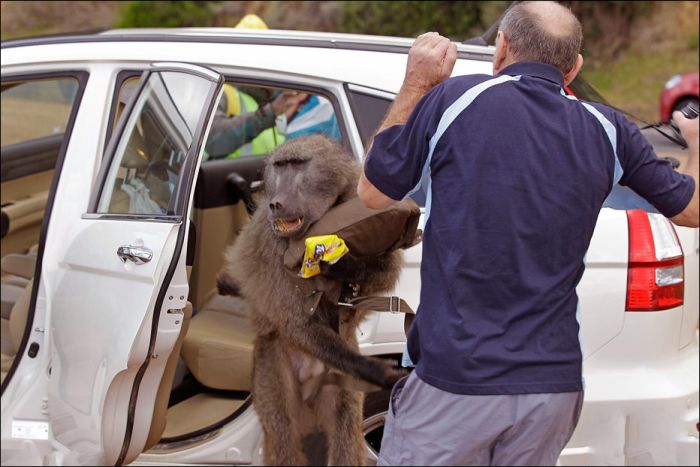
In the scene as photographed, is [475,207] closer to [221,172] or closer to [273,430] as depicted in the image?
[273,430]

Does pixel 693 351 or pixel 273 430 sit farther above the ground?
pixel 693 351

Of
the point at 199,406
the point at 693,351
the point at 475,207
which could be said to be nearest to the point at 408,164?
the point at 475,207

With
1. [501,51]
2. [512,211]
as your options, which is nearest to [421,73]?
[501,51]

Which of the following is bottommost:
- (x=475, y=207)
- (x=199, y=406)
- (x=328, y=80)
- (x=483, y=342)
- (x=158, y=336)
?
(x=199, y=406)

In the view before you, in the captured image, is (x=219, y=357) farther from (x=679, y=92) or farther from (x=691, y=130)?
(x=679, y=92)

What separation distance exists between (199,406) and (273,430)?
2.15ft

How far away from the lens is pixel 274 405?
350 centimetres

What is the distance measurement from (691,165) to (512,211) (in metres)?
0.50

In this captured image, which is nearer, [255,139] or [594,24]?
[255,139]

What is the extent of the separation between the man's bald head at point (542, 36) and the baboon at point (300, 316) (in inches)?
45.4

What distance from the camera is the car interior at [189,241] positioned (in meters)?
3.37

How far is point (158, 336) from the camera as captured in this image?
3006 mm

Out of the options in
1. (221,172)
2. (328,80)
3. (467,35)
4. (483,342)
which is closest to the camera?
(483,342)

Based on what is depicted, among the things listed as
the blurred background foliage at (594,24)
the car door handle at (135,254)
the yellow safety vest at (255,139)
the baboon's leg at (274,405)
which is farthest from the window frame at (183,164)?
the blurred background foliage at (594,24)
